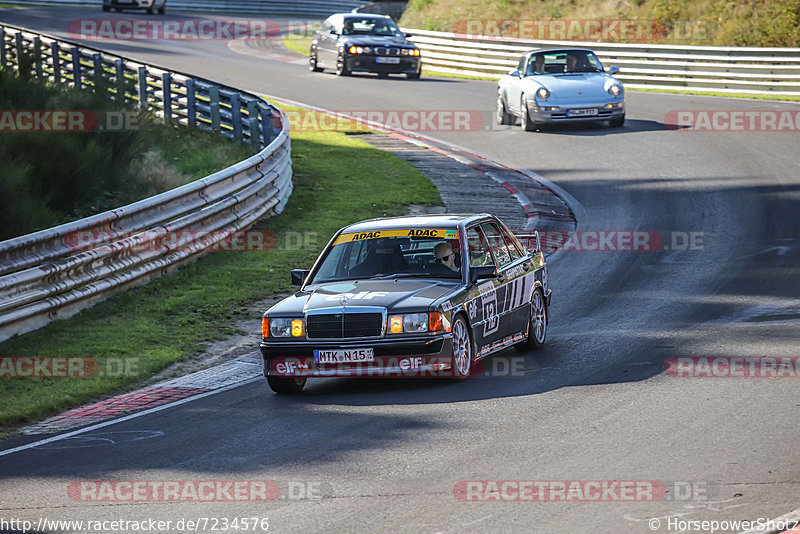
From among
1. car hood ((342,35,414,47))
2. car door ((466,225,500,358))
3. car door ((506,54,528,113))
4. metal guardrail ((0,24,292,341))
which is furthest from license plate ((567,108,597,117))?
car door ((466,225,500,358))

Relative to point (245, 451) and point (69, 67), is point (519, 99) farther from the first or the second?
point (245, 451)

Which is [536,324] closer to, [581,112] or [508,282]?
[508,282]

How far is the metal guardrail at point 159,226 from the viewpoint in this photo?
35.7 ft

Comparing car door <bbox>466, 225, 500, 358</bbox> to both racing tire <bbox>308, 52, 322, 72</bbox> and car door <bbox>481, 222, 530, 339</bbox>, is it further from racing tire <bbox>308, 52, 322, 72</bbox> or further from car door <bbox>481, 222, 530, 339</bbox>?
racing tire <bbox>308, 52, 322, 72</bbox>

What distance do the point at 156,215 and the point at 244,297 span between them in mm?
1417

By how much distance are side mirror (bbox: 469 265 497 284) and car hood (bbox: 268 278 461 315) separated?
0.14m

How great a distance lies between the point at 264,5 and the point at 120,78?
139 ft

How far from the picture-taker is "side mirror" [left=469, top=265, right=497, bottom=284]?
9.73 m

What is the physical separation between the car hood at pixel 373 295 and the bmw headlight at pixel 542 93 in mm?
14651

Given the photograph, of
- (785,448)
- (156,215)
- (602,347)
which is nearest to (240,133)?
(156,215)
